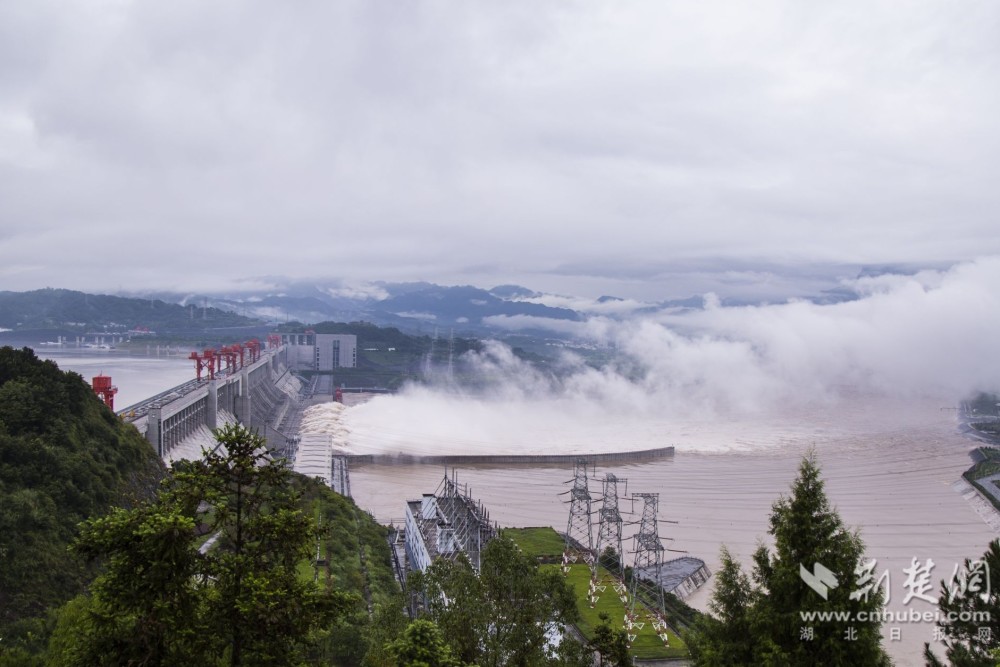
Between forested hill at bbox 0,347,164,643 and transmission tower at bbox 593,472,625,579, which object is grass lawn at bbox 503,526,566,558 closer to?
transmission tower at bbox 593,472,625,579

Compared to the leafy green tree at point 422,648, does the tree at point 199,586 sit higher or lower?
higher

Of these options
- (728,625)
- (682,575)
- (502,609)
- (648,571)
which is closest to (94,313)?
(648,571)

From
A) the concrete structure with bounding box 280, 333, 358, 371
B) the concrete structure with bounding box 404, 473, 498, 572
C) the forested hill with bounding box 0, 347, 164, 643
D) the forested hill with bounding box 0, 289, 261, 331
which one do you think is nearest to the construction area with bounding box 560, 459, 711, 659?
the concrete structure with bounding box 404, 473, 498, 572

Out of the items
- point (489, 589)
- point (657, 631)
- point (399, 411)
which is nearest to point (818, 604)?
point (489, 589)

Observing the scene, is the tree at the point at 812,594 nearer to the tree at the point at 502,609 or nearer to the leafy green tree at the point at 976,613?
the tree at the point at 502,609
